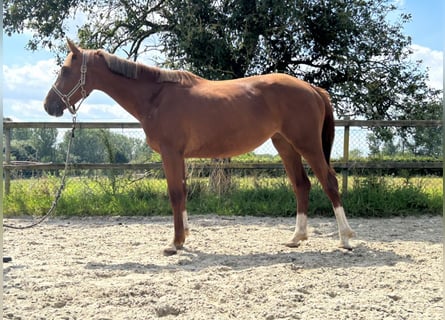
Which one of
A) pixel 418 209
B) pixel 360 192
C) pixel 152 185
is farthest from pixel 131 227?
pixel 418 209

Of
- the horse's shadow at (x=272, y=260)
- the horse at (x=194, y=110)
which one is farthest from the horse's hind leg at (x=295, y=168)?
the horse's shadow at (x=272, y=260)

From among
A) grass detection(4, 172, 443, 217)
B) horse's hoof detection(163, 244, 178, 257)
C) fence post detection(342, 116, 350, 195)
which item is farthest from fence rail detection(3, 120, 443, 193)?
horse's hoof detection(163, 244, 178, 257)

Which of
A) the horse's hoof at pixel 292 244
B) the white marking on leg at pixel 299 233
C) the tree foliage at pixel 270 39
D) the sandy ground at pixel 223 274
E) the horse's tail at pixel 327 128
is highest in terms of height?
the tree foliage at pixel 270 39

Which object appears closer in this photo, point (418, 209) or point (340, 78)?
point (418, 209)

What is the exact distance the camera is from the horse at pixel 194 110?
169 inches

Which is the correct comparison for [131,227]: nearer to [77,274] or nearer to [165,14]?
[77,274]

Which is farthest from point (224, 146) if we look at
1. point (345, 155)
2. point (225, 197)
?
point (345, 155)

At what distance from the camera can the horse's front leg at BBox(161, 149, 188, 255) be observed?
13.9 feet

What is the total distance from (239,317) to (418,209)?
5.04 metres

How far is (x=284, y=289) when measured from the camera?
2949mm

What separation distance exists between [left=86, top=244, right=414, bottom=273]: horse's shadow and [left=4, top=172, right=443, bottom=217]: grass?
2240 mm

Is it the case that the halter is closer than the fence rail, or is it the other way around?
the halter

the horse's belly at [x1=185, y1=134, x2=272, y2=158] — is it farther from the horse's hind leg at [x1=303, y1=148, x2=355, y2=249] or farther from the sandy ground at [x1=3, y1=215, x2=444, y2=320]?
the sandy ground at [x1=3, y1=215, x2=444, y2=320]

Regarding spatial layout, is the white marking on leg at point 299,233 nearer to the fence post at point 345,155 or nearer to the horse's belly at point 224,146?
the horse's belly at point 224,146
